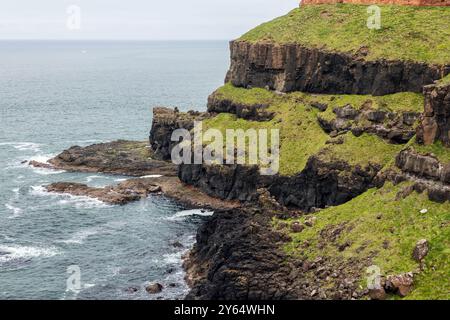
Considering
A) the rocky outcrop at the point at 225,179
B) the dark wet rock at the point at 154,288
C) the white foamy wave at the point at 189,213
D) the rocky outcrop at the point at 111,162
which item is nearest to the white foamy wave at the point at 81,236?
the white foamy wave at the point at 189,213

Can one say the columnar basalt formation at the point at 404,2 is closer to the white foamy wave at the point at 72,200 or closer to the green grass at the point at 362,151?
the green grass at the point at 362,151

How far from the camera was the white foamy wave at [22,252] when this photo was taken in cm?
10534

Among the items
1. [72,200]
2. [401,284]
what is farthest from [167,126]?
[401,284]

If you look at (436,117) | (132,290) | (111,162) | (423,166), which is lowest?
(132,290)

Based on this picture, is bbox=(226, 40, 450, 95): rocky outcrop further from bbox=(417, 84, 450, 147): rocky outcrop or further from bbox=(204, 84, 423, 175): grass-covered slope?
bbox=(417, 84, 450, 147): rocky outcrop

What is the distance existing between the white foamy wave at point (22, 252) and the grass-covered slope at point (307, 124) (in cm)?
4287

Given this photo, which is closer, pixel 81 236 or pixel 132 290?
pixel 132 290

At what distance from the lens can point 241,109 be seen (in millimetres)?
144875

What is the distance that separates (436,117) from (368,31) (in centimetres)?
4817

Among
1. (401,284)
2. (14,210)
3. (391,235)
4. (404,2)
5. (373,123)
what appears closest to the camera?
(401,284)

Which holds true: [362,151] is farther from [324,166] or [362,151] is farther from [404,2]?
[404,2]
